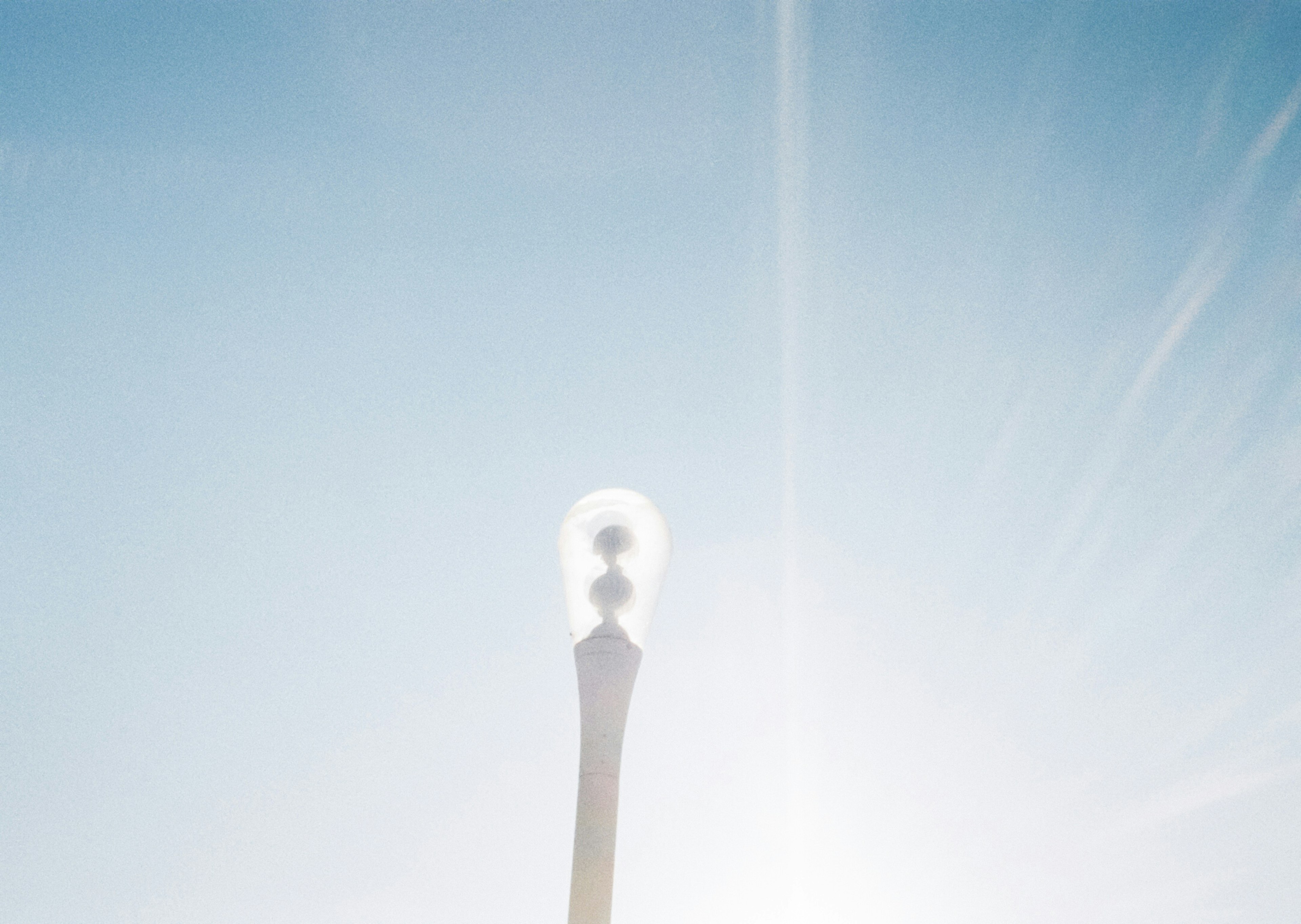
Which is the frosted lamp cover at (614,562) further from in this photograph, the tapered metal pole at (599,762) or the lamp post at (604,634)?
the tapered metal pole at (599,762)

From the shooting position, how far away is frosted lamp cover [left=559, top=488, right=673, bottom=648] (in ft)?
16.0

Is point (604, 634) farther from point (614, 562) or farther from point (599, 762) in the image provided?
point (599, 762)

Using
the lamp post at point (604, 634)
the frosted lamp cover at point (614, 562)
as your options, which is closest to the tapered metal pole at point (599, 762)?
the lamp post at point (604, 634)

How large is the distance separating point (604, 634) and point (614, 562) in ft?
1.42

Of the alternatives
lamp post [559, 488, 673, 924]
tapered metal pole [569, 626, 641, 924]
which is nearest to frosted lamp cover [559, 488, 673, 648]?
lamp post [559, 488, 673, 924]

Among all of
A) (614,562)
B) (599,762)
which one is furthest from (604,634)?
(599,762)

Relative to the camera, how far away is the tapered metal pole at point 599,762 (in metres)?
4.12

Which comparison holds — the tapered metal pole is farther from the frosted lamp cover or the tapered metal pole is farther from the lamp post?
the frosted lamp cover

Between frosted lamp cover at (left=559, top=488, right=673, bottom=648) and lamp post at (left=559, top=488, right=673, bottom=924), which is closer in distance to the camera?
lamp post at (left=559, top=488, right=673, bottom=924)

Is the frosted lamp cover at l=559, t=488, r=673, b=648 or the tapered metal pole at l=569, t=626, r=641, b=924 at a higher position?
the frosted lamp cover at l=559, t=488, r=673, b=648

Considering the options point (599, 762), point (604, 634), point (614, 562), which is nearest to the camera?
point (599, 762)

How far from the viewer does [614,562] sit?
4.99 metres

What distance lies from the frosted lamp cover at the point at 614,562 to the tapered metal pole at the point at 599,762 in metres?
0.11

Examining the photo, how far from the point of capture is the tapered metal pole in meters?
4.12
